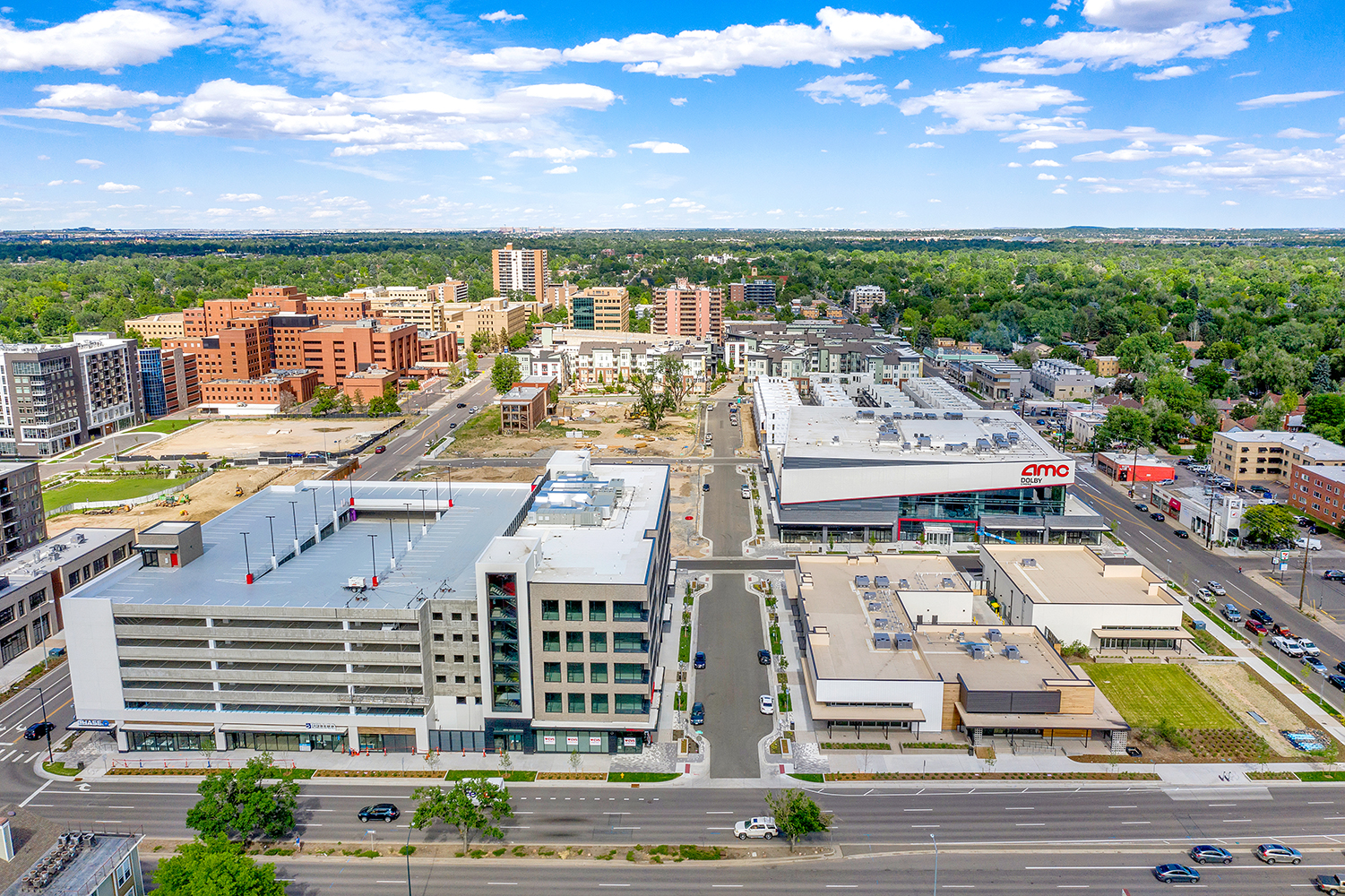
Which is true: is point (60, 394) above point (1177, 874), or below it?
above

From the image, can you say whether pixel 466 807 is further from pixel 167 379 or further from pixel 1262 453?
pixel 167 379

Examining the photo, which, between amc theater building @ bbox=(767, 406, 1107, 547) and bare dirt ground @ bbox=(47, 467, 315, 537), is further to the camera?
bare dirt ground @ bbox=(47, 467, 315, 537)

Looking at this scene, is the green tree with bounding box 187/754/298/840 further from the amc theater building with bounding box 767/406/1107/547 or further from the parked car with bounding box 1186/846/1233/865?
the amc theater building with bounding box 767/406/1107/547

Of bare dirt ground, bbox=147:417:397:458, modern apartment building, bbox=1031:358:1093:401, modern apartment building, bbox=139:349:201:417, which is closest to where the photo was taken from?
bare dirt ground, bbox=147:417:397:458

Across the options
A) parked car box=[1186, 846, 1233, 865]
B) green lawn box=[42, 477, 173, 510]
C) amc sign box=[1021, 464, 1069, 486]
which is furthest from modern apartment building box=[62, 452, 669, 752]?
green lawn box=[42, 477, 173, 510]

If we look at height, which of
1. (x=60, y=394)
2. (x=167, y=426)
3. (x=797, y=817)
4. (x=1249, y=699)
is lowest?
(x=1249, y=699)

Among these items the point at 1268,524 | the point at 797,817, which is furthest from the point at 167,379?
the point at 1268,524

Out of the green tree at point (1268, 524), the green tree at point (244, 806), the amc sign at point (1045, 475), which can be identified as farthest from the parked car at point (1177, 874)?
the green tree at point (1268, 524)

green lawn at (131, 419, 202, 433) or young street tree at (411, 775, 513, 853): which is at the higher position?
green lawn at (131, 419, 202, 433)

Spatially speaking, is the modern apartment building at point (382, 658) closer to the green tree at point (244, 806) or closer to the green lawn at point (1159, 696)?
the green tree at point (244, 806)
